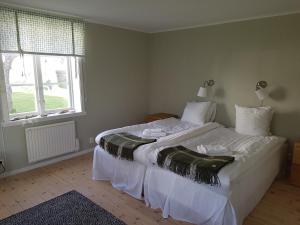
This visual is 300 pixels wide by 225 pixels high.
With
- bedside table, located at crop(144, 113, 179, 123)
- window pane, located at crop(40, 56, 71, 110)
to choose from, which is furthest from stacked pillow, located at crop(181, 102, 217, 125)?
window pane, located at crop(40, 56, 71, 110)

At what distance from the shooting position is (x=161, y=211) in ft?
7.61

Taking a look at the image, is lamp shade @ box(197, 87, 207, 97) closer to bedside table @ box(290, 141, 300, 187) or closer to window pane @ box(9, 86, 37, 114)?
bedside table @ box(290, 141, 300, 187)

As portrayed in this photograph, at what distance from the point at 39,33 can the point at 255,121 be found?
3.15 metres

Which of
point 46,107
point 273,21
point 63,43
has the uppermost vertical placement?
point 273,21

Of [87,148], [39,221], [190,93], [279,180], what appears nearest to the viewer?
[39,221]

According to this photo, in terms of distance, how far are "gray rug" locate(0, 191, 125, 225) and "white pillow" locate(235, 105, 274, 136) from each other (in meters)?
2.07

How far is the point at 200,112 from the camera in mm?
3709

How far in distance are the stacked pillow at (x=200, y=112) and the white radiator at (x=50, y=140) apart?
6.23 ft

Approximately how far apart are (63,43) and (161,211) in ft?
8.59

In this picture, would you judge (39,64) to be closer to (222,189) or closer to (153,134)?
(153,134)

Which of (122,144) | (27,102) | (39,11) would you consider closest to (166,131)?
(122,144)

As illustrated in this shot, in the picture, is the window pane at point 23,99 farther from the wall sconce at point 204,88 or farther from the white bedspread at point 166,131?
the wall sconce at point 204,88

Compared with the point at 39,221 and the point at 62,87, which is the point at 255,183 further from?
the point at 62,87

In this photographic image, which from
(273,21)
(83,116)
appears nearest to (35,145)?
(83,116)
